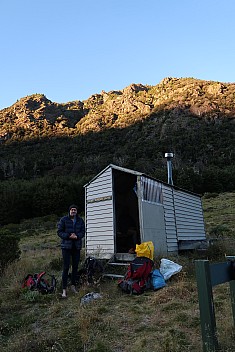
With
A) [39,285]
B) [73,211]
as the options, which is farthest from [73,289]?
[73,211]

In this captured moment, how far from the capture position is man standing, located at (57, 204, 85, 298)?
222 inches

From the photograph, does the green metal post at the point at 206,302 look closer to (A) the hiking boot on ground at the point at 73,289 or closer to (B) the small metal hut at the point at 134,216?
(A) the hiking boot on ground at the point at 73,289

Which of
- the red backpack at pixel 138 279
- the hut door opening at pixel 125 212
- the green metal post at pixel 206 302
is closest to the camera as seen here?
the green metal post at pixel 206 302

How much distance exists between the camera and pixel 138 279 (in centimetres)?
586

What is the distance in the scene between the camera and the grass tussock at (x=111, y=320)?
334cm

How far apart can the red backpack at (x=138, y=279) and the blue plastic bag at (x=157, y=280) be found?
0.29 ft

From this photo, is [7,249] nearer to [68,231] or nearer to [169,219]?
[68,231]

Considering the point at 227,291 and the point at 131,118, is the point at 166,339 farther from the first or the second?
the point at 131,118

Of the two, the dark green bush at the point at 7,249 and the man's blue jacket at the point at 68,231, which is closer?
the man's blue jacket at the point at 68,231

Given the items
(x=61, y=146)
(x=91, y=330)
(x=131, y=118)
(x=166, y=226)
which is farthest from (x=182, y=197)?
(x=131, y=118)

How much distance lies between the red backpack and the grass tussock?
0.43 feet

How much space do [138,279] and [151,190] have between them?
3537 millimetres

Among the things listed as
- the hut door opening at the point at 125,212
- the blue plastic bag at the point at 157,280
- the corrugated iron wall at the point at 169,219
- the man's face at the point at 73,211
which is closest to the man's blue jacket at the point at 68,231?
the man's face at the point at 73,211

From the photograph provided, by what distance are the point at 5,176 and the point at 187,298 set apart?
53.1 m
